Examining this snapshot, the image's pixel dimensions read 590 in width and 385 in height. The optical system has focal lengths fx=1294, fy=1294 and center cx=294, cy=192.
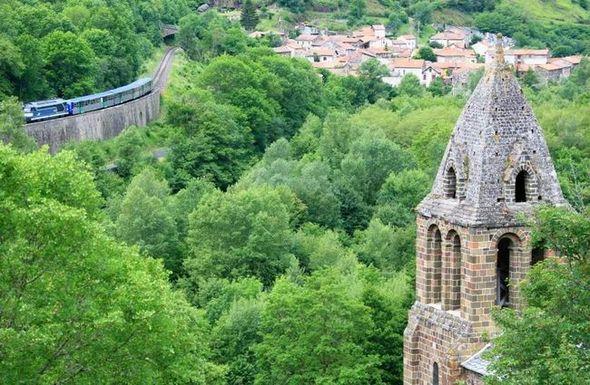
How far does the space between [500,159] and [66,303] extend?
11.9 metres

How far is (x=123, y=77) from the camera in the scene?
108125 mm

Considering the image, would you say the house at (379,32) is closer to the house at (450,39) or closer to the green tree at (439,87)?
the house at (450,39)

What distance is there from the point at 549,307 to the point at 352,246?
4360 cm

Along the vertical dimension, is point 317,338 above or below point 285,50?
above

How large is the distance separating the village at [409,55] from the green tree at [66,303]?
12095 cm

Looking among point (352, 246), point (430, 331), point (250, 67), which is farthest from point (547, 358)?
point (250, 67)

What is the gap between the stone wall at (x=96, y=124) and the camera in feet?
276

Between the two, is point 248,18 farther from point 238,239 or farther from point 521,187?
point 521,187

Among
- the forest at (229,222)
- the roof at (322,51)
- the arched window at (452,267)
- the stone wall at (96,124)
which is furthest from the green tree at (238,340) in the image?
the roof at (322,51)

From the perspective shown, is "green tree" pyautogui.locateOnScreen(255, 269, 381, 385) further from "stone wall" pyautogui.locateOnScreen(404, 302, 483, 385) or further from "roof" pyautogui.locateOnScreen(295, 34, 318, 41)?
"roof" pyautogui.locateOnScreen(295, 34, 318, 41)

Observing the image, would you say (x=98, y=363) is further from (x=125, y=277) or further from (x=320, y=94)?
(x=320, y=94)

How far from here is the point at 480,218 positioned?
33.1 m

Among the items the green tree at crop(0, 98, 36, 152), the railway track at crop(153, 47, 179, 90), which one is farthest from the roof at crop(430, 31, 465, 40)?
the green tree at crop(0, 98, 36, 152)

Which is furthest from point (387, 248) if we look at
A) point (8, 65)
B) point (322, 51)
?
point (322, 51)
